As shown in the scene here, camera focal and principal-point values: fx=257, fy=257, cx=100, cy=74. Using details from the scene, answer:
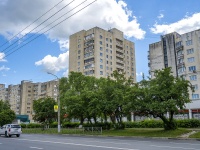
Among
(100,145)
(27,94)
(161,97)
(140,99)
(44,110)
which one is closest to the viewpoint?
(100,145)

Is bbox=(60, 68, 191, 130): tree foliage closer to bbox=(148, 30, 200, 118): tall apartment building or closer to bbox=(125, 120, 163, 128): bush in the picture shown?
bbox=(125, 120, 163, 128): bush

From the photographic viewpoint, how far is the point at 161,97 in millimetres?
28141

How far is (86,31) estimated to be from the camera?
92312 mm

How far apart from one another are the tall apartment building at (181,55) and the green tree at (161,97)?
38.0m

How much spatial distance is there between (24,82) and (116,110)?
99807 mm

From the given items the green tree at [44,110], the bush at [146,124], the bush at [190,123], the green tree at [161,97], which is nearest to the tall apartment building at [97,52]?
the green tree at [44,110]

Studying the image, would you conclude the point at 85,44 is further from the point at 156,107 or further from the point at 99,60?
the point at 156,107

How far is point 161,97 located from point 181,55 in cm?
4594

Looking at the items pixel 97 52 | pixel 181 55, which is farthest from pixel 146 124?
pixel 97 52

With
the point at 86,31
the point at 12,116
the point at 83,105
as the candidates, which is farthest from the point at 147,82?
the point at 86,31

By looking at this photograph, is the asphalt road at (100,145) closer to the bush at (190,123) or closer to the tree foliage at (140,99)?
the tree foliage at (140,99)

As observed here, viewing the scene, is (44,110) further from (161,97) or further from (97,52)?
(97,52)

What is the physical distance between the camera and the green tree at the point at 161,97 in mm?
27420

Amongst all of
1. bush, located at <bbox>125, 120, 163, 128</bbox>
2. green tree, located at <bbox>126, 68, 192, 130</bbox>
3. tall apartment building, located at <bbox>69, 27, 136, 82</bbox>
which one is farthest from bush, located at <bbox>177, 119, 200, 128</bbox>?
tall apartment building, located at <bbox>69, 27, 136, 82</bbox>
